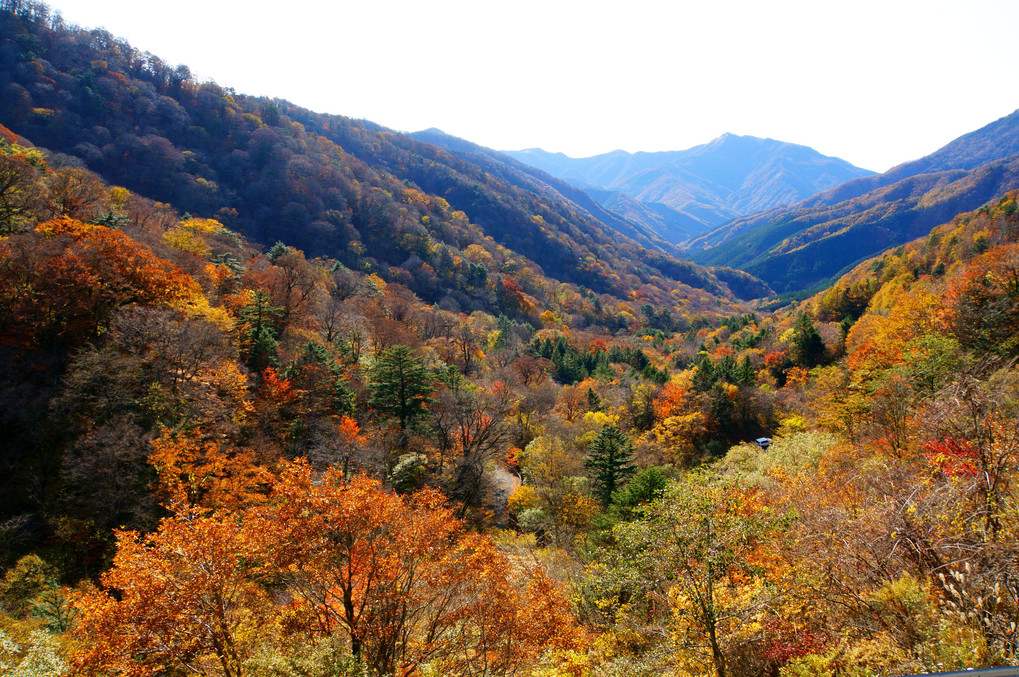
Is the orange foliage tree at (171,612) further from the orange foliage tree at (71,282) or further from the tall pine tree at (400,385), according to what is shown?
the tall pine tree at (400,385)

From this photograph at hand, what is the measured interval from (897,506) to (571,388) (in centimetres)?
4124

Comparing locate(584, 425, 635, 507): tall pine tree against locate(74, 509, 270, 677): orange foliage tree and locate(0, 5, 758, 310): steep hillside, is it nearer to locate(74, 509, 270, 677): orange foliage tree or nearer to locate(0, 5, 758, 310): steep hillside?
locate(74, 509, 270, 677): orange foliage tree

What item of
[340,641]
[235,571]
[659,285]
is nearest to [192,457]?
[235,571]

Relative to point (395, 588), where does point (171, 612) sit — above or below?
above

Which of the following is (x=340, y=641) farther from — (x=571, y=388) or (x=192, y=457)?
(x=571, y=388)

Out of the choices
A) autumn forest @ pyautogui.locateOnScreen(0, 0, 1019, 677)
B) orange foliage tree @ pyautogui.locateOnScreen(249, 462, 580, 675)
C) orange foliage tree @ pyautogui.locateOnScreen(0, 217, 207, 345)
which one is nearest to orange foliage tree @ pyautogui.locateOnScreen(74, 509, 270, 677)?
autumn forest @ pyautogui.locateOnScreen(0, 0, 1019, 677)

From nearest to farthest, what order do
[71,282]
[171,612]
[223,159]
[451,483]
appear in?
1. [171,612]
2. [71,282]
3. [451,483]
4. [223,159]

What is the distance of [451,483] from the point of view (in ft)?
101

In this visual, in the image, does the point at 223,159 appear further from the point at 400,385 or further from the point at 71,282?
the point at 400,385

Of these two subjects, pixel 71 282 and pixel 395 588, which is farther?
pixel 71 282

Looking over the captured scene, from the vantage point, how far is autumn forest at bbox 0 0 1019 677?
970 cm

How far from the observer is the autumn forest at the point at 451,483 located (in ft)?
31.8

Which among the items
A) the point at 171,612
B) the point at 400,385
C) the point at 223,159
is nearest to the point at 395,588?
the point at 171,612

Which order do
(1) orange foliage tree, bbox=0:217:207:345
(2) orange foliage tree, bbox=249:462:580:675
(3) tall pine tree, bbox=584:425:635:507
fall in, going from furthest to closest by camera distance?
(3) tall pine tree, bbox=584:425:635:507, (1) orange foliage tree, bbox=0:217:207:345, (2) orange foliage tree, bbox=249:462:580:675
